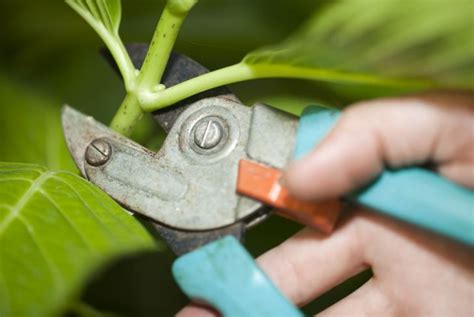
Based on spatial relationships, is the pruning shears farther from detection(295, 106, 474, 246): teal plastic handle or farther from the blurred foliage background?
the blurred foliage background

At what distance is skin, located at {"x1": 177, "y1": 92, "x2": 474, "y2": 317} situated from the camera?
0.80 meters

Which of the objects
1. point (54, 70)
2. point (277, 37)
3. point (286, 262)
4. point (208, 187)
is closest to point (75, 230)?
point (208, 187)

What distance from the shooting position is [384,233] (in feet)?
3.19

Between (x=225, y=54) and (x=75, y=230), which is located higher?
(x=225, y=54)

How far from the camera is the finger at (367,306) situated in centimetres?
102

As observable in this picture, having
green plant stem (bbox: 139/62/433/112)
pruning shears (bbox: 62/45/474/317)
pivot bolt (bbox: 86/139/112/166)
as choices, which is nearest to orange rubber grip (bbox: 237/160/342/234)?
pruning shears (bbox: 62/45/474/317)

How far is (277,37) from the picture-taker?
1.23 m

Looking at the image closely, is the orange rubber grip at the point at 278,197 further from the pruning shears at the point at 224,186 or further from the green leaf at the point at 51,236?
the green leaf at the point at 51,236

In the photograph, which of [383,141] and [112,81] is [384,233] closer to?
[383,141]

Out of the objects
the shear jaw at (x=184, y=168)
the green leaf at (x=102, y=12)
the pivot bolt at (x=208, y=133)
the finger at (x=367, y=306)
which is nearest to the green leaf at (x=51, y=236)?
the shear jaw at (x=184, y=168)

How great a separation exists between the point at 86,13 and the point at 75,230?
409 mm

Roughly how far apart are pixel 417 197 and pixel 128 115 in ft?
1.61

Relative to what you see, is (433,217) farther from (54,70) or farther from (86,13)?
(54,70)

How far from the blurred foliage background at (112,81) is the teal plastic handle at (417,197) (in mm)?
310
